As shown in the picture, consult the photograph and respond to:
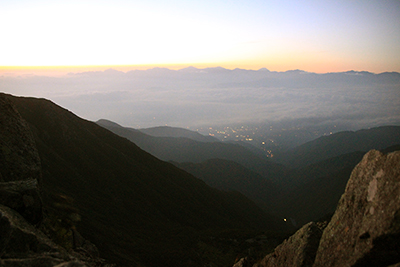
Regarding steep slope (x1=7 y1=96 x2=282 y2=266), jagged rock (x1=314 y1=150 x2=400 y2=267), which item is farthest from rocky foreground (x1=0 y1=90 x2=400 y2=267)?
steep slope (x1=7 y1=96 x2=282 y2=266)

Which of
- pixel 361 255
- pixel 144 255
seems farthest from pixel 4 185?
pixel 144 255

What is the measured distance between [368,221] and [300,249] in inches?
190

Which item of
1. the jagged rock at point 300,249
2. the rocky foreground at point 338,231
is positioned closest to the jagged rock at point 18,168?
the rocky foreground at point 338,231

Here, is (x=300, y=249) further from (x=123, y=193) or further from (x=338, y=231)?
(x=123, y=193)

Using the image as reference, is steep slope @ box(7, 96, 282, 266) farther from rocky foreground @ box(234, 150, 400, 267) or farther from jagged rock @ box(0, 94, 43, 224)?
rocky foreground @ box(234, 150, 400, 267)

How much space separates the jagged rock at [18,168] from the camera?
12.0 meters

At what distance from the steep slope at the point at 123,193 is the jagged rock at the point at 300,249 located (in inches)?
724

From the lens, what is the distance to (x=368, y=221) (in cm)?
884

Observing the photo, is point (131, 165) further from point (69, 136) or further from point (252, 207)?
point (252, 207)

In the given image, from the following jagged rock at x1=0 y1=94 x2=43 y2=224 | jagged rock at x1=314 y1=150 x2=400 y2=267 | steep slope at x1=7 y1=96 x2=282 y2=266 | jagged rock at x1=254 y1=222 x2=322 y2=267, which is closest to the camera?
jagged rock at x1=314 y1=150 x2=400 y2=267

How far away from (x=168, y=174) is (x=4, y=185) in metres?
76.8

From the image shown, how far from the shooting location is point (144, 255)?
3192cm

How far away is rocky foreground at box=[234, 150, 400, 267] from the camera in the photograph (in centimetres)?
805

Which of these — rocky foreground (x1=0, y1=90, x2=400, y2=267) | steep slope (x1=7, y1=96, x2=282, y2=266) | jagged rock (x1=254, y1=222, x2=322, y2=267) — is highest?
rocky foreground (x1=0, y1=90, x2=400, y2=267)
